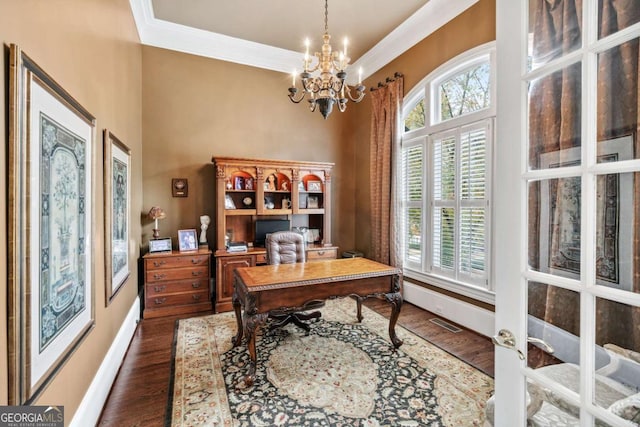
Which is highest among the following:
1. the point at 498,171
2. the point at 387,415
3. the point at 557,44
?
the point at 557,44

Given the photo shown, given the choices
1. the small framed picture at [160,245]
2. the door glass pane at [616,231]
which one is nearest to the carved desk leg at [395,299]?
the door glass pane at [616,231]

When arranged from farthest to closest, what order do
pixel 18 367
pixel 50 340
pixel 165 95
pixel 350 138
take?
pixel 350 138, pixel 165 95, pixel 50 340, pixel 18 367

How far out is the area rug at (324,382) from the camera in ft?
6.26

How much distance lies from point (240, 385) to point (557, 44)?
264 cm

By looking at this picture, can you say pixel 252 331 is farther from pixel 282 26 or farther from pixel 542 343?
pixel 282 26

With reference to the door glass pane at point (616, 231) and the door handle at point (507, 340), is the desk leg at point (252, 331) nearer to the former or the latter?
the door handle at point (507, 340)

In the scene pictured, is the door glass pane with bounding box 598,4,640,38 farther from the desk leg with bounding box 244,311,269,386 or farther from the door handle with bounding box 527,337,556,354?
the desk leg with bounding box 244,311,269,386

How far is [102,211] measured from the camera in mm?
2168

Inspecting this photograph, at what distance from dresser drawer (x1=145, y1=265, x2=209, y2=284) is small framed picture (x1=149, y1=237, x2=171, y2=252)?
302mm

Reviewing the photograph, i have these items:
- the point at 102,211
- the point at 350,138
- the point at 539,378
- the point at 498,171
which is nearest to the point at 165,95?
the point at 102,211

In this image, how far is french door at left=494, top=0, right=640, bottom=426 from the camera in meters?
0.76

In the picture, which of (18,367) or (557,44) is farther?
(18,367)

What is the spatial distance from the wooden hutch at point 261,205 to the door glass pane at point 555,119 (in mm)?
3529

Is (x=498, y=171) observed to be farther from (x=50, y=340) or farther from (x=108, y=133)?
(x=108, y=133)
